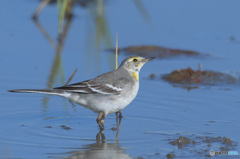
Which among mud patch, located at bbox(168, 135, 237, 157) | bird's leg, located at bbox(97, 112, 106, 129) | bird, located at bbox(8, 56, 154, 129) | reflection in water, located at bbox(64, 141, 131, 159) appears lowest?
reflection in water, located at bbox(64, 141, 131, 159)

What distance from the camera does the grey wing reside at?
8734mm

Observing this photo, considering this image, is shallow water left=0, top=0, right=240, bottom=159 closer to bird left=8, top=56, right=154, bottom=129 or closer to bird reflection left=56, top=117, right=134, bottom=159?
bird reflection left=56, top=117, right=134, bottom=159

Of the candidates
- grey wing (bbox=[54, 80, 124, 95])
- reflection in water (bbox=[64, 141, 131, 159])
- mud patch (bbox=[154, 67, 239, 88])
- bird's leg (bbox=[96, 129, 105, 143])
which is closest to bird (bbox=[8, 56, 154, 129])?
grey wing (bbox=[54, 80, 124, 95])

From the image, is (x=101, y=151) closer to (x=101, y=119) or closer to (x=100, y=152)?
(x=100, y=152)

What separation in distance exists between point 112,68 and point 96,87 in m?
2.92

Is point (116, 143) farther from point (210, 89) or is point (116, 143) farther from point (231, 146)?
point (210, 89)

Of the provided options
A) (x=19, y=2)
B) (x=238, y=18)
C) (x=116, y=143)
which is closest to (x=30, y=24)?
(x=19, y=2)

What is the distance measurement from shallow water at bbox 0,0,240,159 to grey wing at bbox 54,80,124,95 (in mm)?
595

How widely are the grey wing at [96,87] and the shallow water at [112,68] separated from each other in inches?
23.4

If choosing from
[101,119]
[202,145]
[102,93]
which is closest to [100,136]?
[101,119]

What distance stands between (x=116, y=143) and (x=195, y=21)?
844cm

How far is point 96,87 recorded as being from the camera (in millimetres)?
8969

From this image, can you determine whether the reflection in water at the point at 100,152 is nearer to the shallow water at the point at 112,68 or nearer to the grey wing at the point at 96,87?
the shallow water at the point at 112,68

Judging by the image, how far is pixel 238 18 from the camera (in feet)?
51.7
